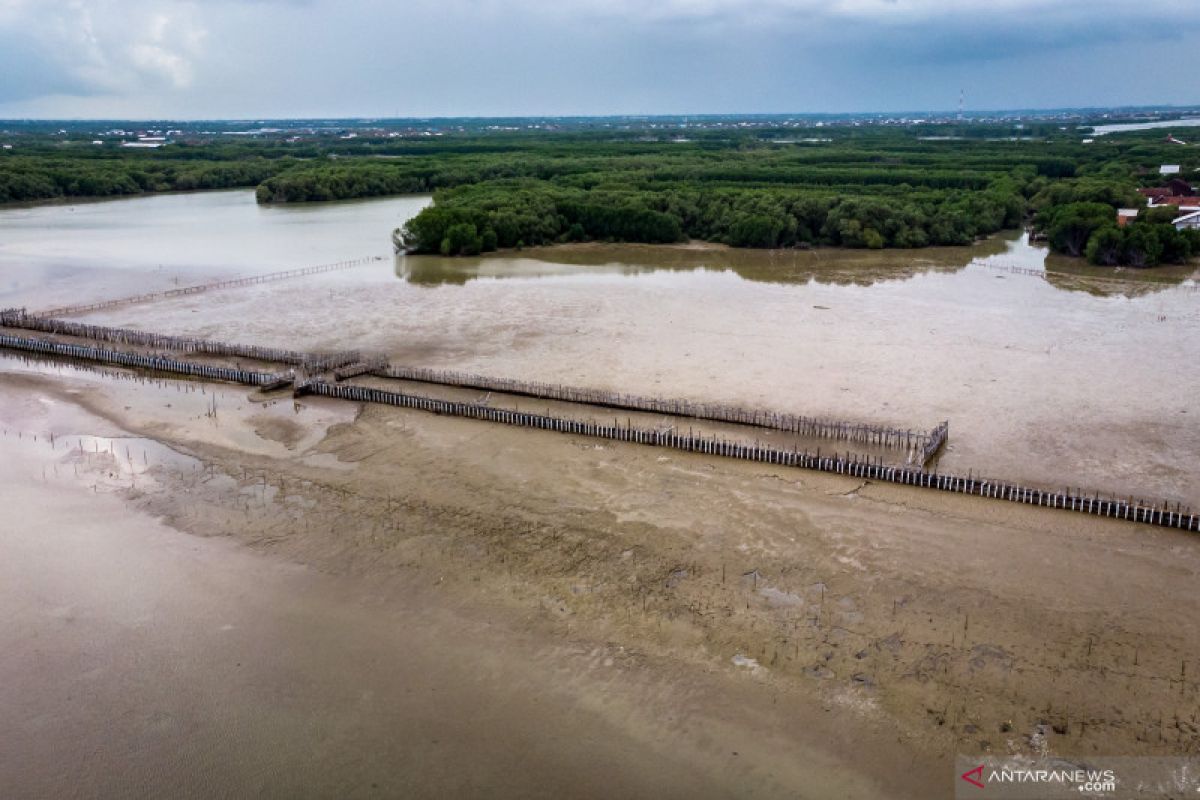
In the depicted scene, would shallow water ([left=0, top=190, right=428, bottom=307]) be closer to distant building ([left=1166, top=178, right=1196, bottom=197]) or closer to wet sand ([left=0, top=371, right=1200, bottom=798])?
wet sand ([left=0, top=371, right=1200, bottom=798])

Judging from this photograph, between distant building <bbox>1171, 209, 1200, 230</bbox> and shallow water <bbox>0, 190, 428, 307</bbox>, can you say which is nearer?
shallow water <bbox>0, 190, 428, 307</bbox>

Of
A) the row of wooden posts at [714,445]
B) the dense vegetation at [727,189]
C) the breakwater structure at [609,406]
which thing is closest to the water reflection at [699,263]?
the dense vegetation at [727,189]

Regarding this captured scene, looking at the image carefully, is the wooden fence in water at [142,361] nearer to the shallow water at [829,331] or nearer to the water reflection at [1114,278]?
the shallow water at [829,331]

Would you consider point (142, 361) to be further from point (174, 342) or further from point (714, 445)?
point (714, 445)

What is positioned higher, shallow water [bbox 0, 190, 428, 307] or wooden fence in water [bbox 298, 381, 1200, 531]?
shallow water [bbox 0, 190, 428, 307]

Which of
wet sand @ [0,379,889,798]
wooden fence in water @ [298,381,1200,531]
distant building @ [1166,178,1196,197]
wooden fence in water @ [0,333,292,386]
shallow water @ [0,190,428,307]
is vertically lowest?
wet sand @ [0,379,889,798]

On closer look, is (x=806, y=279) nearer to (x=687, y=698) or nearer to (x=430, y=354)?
(x=430, y=354)

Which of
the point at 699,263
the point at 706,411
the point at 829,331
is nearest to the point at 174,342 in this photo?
the point at 706,411

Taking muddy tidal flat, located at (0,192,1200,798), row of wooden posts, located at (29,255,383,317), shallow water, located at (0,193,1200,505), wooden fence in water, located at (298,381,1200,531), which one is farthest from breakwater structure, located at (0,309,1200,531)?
row of wooden posts, located at (29,255,383,317)
